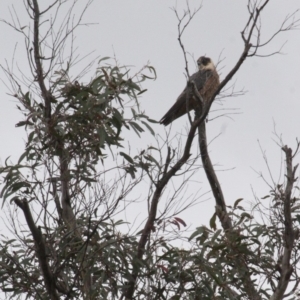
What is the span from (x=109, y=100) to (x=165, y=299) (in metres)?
1.16

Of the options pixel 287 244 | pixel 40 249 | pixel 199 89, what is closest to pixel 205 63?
pixel 199 89

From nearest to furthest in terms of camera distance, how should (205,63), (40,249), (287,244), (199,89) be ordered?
1. (40,249)
2. (287,244)
3. (199,89)
4. (205,63)

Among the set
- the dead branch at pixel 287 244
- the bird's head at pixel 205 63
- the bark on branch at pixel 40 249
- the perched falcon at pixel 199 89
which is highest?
the bird's head at pixel 205 63

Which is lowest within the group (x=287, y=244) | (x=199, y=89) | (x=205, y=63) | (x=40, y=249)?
(x=40, y=249)

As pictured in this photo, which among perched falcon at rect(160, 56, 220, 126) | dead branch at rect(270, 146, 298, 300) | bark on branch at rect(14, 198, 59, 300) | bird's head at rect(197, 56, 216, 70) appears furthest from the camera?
bird's head at rect(197, 56, 216, 70)

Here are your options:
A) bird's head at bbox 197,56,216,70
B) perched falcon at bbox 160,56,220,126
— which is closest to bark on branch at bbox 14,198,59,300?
perched falcon at bbox 160,56,220,126

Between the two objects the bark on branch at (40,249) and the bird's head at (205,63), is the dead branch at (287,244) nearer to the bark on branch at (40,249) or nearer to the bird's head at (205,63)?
the bark on branch at (40,249)

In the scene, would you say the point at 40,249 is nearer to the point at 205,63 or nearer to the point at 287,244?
the point at 287,244

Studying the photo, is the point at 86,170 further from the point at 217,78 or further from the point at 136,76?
the point at 217,78

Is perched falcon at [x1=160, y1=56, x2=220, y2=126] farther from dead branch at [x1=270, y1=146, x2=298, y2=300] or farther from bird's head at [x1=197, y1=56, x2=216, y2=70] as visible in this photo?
dead branch at [x1=270, y1=146, x2=298, y2=300]

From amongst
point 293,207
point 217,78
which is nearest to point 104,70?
point 293,207

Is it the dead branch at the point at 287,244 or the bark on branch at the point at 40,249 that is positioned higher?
the dead branch at the point at 287,244

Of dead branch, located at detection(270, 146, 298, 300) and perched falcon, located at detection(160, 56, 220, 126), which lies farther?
perched falcon, located at detection(160, 56, 220, 126)

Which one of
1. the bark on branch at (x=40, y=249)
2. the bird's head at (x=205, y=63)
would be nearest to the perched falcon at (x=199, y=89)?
the bird's head at (x=205, y=63)
